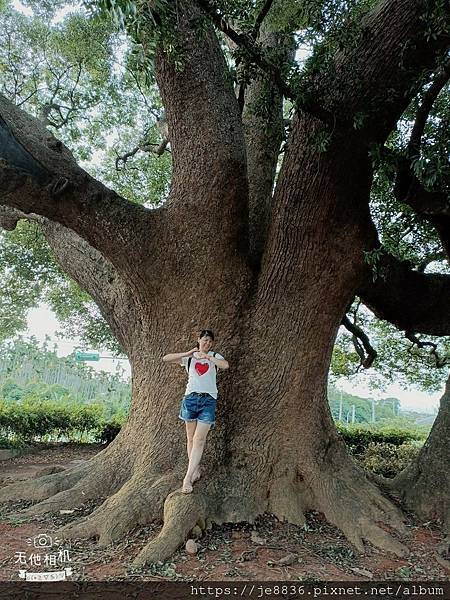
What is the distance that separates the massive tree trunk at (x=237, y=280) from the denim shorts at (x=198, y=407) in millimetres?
452

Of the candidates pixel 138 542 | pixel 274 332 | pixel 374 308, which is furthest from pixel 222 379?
pixel 374 308

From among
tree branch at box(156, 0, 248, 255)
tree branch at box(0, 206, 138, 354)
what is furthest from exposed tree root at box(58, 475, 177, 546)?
tree branch at box(156, 0, 248, 255)

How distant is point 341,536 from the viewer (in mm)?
3842

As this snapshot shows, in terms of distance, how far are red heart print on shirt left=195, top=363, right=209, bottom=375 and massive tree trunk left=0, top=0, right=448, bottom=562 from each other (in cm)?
49

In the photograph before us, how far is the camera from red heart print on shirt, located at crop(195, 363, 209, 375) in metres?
3.94

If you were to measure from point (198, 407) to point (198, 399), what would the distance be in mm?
66

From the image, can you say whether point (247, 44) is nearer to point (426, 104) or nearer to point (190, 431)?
point (426, 104)

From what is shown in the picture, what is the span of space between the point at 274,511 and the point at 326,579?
37.3 inches

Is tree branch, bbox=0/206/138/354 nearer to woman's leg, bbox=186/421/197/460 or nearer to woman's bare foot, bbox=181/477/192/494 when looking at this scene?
woman's leg, bbox=186/421/197/460

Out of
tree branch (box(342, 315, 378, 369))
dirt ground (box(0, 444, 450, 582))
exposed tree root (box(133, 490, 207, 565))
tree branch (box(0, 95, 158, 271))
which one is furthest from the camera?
tree branch (box(342, 315, 378, 369))

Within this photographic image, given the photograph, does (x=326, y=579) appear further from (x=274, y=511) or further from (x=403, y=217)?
(x=403, y=217)

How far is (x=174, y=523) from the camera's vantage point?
3.43 m

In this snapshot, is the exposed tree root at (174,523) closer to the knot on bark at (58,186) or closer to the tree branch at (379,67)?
the knot on bark at (58,186)

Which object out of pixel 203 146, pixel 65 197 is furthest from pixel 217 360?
pixel 203 146
